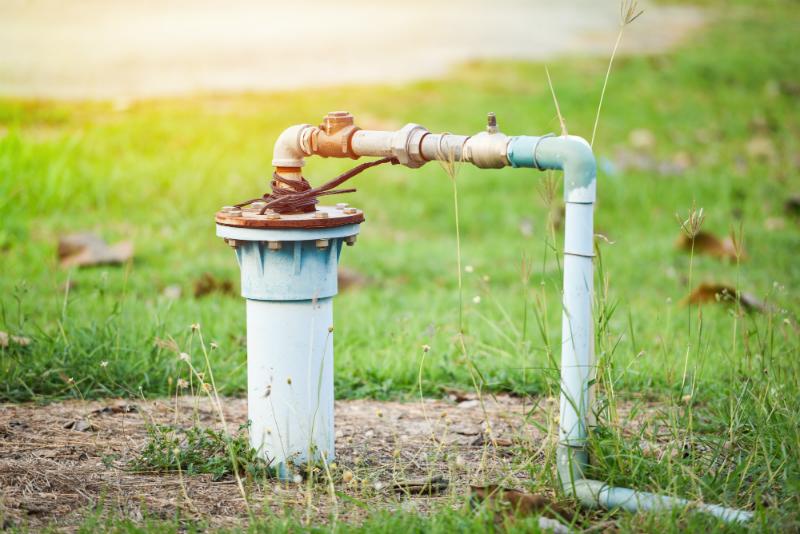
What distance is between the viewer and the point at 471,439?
301 centimetres

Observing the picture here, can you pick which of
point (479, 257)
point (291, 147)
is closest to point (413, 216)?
point (479, 257)

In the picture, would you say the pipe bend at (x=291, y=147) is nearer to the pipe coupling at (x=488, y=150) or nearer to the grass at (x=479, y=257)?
the pipe coupling at (x=488, y=150)

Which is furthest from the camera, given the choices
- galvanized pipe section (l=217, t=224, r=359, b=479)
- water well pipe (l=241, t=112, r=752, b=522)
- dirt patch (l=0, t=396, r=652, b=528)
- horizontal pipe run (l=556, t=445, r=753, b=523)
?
galvanized pipe section (l=217, t=224, r=359, b=479)

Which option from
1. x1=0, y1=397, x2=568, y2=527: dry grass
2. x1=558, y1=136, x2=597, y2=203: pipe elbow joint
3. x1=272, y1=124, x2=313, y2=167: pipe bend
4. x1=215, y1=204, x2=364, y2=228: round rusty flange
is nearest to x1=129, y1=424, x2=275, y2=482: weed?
x1=0, y1=397, x2=568, y2=527: dry grass

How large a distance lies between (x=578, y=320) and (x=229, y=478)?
3.64 ft

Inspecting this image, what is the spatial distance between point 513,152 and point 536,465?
912 mm

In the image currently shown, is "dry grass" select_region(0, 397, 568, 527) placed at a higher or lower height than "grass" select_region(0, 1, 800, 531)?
lower

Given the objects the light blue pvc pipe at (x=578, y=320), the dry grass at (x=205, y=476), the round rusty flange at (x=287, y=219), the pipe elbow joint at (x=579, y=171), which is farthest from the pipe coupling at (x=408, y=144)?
the dry grass at (x=205, y=476)

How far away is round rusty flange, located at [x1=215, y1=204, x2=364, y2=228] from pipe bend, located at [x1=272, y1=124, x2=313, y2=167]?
19 cm

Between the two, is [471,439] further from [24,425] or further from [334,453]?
[24,425]

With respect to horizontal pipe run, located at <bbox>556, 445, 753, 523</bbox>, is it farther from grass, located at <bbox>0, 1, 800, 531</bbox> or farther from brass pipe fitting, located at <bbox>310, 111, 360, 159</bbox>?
brass pipe fitting, located at <bbox>310, 111, 360, 159</bbox>

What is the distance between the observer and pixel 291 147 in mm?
2713

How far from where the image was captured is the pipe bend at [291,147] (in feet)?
8.86

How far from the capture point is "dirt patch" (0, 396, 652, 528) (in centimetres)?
238
